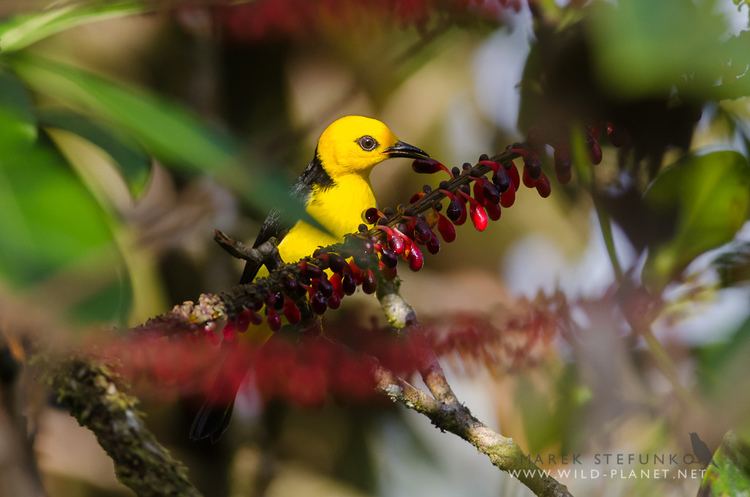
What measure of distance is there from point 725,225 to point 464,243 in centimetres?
59

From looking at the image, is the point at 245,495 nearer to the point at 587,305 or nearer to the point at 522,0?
the point at 587,305

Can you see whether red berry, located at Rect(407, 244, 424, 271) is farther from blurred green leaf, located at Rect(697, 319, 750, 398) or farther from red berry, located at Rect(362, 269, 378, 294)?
blurred green leaf, located at Rect(697, 319, 750, 398)

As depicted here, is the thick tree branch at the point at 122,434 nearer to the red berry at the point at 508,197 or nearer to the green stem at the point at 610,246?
the red berry at the point at 508,197

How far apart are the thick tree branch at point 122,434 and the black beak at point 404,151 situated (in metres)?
0.71

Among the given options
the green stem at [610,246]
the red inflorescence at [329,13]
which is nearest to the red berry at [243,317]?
the green stem at [610,246]

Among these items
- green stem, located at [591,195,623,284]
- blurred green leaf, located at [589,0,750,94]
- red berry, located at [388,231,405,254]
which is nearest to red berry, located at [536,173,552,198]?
red berry, located at [388,231,405,254]

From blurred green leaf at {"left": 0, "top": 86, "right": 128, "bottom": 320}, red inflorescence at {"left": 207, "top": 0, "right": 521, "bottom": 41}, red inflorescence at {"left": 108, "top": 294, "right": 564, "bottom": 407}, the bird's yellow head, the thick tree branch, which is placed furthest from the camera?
red inflorescence at {"left": 207, "top": 0, "right": 521, "bottom": 41}

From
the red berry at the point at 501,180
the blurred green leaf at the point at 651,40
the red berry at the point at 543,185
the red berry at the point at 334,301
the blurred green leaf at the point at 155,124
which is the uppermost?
the red berry at the point at 543,185

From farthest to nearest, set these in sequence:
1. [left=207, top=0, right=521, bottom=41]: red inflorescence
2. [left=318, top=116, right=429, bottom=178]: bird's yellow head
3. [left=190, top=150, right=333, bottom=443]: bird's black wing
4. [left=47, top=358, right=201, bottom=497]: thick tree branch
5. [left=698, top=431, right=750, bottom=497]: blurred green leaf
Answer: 1. [left=207, top=0, right=521, bottom=41]: red inflorescence
2. [left=318, top=116, right=429, bottom=178]: bird's yellow head
3. [left=190, top=150, right=333, bottom=443]: bird's black wing
4. [left=698, top=431, right=750, bottom=497]: blurred green leaf
5. [left=47, top=358, right=201, bottom=497]: thick tree branch

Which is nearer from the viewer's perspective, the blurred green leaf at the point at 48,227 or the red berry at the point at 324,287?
the blurred green leaf at the point at 48,227

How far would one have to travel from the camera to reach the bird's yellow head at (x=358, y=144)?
4.12 feet

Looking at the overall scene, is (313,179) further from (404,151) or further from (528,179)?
(528,179)

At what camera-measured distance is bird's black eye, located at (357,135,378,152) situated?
1260 millimetres

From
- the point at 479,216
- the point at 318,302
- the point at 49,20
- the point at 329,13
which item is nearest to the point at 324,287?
the point at 318,302
